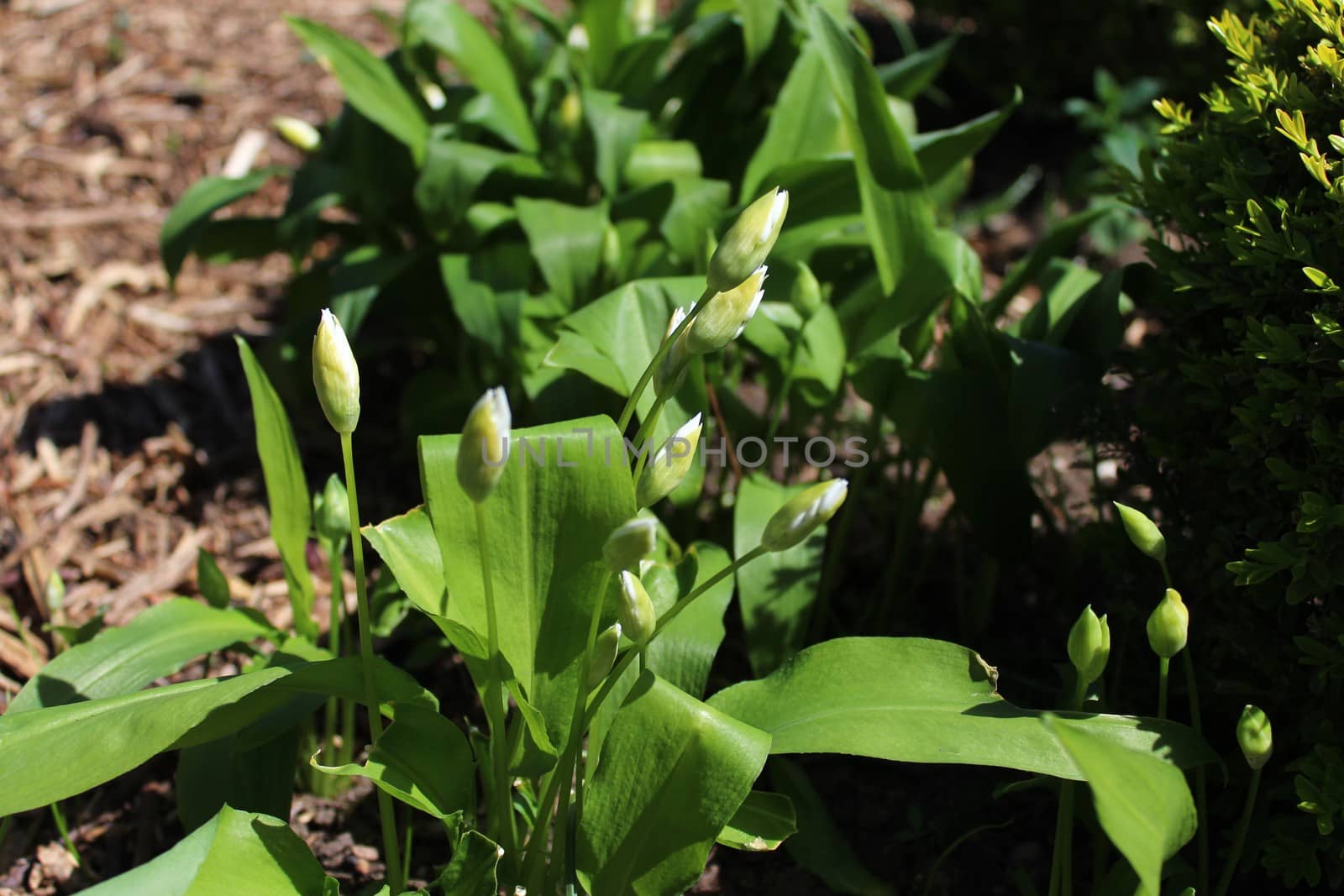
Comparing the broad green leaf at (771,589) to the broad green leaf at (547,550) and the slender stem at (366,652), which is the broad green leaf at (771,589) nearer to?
the broad green leaf at (547,550)

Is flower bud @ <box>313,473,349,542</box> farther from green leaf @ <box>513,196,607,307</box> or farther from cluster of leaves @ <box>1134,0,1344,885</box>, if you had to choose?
cluster of leaves @ <box>1134,0,1344,885</box>

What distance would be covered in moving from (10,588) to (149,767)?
0.57 metres

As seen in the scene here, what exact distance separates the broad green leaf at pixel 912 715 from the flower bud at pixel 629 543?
0.38 meters

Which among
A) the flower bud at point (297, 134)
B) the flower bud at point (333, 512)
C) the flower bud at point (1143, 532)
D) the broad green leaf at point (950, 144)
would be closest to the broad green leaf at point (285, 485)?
the flower bud at point (333, 512)

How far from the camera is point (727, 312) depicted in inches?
52.7

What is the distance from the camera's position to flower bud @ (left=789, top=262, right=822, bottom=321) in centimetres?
195

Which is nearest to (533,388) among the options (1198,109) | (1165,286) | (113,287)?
(1165,286)

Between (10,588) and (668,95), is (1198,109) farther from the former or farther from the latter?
(10,588)

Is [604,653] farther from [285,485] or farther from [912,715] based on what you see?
[285,485]

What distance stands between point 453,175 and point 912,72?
113 cm

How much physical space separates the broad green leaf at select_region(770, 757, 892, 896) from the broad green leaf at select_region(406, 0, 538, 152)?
1481mm

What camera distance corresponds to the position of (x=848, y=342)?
7.52 ft

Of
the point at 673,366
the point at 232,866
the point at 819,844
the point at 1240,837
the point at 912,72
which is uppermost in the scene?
the point at 912,72

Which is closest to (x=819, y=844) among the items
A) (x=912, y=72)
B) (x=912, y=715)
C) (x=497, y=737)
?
(x=912, y=715)
